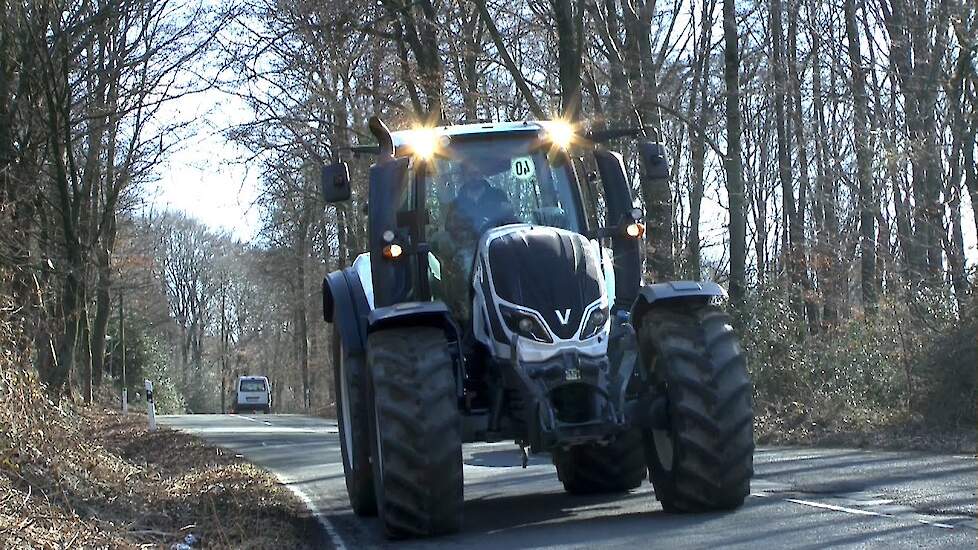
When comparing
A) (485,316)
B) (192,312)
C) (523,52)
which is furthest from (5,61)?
(192,312)

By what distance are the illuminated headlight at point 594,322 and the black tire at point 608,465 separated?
176 cm

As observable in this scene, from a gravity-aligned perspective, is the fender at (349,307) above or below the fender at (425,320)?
above

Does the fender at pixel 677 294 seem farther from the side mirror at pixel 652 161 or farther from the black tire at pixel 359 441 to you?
the black tire at pixel 359 441

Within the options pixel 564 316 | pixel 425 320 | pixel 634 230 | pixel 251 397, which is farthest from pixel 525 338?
pixel 251 397

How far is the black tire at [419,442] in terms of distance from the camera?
26.3ft

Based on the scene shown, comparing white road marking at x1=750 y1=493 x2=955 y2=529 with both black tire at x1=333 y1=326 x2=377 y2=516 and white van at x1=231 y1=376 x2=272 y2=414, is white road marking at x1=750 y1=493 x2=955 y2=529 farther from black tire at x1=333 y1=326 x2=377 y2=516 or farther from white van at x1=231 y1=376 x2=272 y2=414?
white van at x1=231 y1=376 x2=272 y2=414

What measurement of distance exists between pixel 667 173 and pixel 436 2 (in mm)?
15963

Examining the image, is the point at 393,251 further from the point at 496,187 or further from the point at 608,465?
the point at 608,465

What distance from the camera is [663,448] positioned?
867 centimetres

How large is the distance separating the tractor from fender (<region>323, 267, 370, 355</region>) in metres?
0.13

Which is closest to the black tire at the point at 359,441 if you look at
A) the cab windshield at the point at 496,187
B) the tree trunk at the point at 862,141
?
the cab windshield at the point at 496,187

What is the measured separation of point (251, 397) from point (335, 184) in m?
53.7

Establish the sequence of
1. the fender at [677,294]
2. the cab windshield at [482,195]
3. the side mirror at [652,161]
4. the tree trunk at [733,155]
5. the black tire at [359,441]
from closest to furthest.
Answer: the fender at [677,294] < the side mirror at [652,161] < the cab windshield at [482,195] < the black tire at [359,441] < the tree trunk at [733,155]

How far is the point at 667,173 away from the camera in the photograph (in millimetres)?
9375
